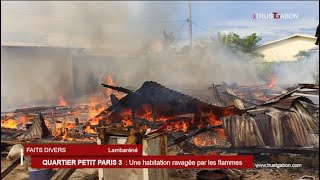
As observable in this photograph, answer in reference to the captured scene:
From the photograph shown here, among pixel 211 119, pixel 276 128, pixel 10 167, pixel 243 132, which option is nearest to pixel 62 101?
pixel 10 167

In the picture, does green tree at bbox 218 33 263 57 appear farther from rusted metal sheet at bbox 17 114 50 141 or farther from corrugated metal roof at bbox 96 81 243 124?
rusted metal sheet at bbox 17 114 50 141

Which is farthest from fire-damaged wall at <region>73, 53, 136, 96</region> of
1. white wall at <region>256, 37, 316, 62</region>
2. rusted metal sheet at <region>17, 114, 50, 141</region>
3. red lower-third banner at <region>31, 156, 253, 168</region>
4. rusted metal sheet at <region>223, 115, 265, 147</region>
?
white wall at <region>256, 37, 316, 62</region>

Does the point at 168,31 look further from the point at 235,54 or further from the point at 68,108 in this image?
the point at 68,108

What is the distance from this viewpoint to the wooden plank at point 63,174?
7.91ft

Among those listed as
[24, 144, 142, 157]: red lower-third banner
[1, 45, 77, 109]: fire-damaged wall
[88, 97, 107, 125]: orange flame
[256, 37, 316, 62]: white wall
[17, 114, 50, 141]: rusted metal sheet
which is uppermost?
[256, 37, 316, 62]: white wall

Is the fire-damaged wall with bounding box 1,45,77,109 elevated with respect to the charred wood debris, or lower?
elevated

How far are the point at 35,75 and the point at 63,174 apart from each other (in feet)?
2.66

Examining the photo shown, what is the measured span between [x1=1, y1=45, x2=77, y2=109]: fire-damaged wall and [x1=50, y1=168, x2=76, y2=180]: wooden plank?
1.85 feet

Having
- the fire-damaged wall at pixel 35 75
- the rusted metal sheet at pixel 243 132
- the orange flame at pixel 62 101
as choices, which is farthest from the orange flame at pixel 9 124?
the rusted metal sheet at pixel 243 132

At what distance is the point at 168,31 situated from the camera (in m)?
2.41

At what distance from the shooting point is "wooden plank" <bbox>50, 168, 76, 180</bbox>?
7.91 ft

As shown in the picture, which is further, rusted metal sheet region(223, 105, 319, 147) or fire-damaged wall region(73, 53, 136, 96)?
rusted metal sheet region(223, 105, 319, 147)

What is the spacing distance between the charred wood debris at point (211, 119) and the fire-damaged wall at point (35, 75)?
11 cm

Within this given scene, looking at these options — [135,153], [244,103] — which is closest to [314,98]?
[244,103]
